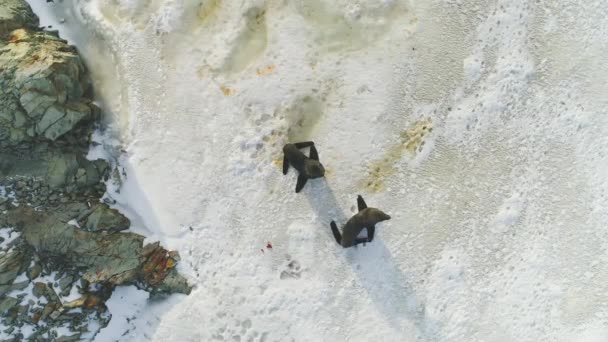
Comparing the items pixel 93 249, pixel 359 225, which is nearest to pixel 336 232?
pixel 359 225

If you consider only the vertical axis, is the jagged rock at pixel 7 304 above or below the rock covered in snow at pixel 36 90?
below

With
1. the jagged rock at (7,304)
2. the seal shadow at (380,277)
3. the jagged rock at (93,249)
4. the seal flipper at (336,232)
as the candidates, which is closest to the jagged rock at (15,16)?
the jagged rock at (93,249)

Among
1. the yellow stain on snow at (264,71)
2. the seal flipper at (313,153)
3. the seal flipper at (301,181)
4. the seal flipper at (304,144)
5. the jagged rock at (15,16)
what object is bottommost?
the seal flipper at (301,181)

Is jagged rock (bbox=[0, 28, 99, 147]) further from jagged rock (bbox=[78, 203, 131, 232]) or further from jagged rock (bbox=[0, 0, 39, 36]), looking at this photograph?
jagged rock (bbox=[78, 203, 131, 232])

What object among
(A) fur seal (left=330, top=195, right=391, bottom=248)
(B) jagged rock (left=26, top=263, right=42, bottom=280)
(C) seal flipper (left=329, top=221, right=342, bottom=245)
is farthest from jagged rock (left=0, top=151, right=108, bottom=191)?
(A) fur seal (left=330, top=195, right=391, bottom=248)

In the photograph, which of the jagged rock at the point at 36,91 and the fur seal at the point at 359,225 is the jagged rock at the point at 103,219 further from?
the fur seal at the point at 359,225

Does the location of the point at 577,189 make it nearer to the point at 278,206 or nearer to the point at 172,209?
the point at 278,206

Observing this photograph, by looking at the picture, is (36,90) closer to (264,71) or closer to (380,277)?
(264,71)
